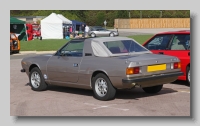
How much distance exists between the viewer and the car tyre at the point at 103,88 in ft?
28.1

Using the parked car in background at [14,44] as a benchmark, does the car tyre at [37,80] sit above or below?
below

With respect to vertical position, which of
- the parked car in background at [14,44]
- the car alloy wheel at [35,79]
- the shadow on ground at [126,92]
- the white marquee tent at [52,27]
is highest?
the white marquee tent at [52,27]

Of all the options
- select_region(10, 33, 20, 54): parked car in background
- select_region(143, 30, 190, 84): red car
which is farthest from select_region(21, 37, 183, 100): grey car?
select_region(10, 33, 20, 54): parked car in background

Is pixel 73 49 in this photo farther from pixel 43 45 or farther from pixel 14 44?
pixel 43 45

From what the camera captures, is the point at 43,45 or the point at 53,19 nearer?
the point at 43,45

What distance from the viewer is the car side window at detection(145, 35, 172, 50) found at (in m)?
11.1

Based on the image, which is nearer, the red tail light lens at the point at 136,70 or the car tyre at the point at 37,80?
the red tail light lens at the point at 136,70

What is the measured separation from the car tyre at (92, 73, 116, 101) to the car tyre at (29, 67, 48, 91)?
6.28ft

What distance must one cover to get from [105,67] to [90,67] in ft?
1.63

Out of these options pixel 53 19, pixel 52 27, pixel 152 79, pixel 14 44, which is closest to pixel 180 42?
pixel 152 79

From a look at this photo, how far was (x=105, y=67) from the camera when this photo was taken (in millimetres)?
8594

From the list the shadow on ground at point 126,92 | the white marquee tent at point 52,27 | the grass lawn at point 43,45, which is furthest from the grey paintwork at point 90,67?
the white marquee tent at point 52,27

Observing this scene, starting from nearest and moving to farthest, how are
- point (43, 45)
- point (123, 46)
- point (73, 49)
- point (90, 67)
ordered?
point (90, 67), point (123, 46), point (73, 49), point (43, 45)

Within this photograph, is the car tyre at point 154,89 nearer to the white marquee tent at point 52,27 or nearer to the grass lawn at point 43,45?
the grass lawn at point 43,45
